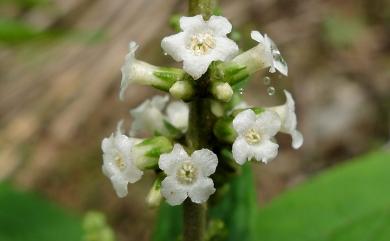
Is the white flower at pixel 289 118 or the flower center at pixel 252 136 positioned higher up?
the flower center at pixel 252 136

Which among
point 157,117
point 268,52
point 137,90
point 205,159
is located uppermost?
point 268,52

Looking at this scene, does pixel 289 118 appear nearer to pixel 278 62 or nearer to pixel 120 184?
pixel 278 62

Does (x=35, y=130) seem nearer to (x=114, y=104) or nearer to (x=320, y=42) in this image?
(x=114, y=104)

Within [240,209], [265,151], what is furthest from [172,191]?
[240,209]

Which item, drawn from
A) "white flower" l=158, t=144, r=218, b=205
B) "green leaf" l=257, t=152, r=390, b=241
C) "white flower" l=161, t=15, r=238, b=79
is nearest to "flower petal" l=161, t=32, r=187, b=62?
"white flower" l=161, t=15, r=238, b=79

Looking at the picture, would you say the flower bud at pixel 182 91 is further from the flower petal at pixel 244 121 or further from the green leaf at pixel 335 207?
the green leaf at pixel 335 207

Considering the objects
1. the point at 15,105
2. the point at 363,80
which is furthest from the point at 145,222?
the point at 363,80

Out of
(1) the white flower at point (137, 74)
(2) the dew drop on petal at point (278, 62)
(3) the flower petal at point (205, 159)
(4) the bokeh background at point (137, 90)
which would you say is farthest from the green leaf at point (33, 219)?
(2) the dew drop on petal at point (278, 62)
